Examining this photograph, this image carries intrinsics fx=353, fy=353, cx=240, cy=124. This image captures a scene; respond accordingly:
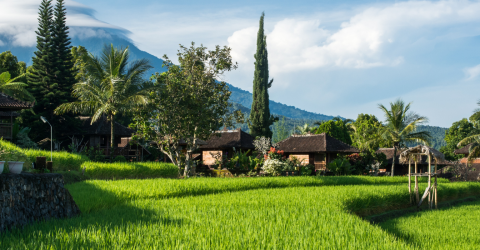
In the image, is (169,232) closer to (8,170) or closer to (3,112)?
(8,170)

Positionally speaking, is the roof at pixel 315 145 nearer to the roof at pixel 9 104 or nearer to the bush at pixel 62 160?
the bush at pixel 62 160

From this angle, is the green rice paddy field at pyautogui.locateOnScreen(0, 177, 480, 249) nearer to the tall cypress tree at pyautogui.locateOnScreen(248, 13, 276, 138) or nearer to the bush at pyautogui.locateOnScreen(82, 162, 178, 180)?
the bush at pyautogui.locateOnScreen(82, 162, 178, 180)

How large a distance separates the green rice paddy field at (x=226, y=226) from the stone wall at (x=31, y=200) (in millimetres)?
249

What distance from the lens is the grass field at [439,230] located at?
628 centimetres

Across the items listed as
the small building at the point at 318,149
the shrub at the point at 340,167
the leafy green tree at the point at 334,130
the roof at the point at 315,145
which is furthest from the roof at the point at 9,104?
the leafy green tree at the point at 334,130

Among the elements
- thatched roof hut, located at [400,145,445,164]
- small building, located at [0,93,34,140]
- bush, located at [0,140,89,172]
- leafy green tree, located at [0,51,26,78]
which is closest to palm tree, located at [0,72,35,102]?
small building, located at [0,93,34,140]

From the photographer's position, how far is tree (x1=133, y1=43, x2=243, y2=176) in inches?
683

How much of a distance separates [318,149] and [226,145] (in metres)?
6.53

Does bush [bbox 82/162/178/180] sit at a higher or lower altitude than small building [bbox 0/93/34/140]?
lower

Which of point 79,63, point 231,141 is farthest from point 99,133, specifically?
point 231,141

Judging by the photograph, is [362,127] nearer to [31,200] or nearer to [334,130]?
[334,130]

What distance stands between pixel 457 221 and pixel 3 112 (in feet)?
74.5

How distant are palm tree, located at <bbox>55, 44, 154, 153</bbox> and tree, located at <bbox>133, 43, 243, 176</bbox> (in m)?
2.52

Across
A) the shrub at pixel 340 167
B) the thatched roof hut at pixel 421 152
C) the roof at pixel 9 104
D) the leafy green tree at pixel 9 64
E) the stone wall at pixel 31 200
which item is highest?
the leafy green tree at pixel 9 64
